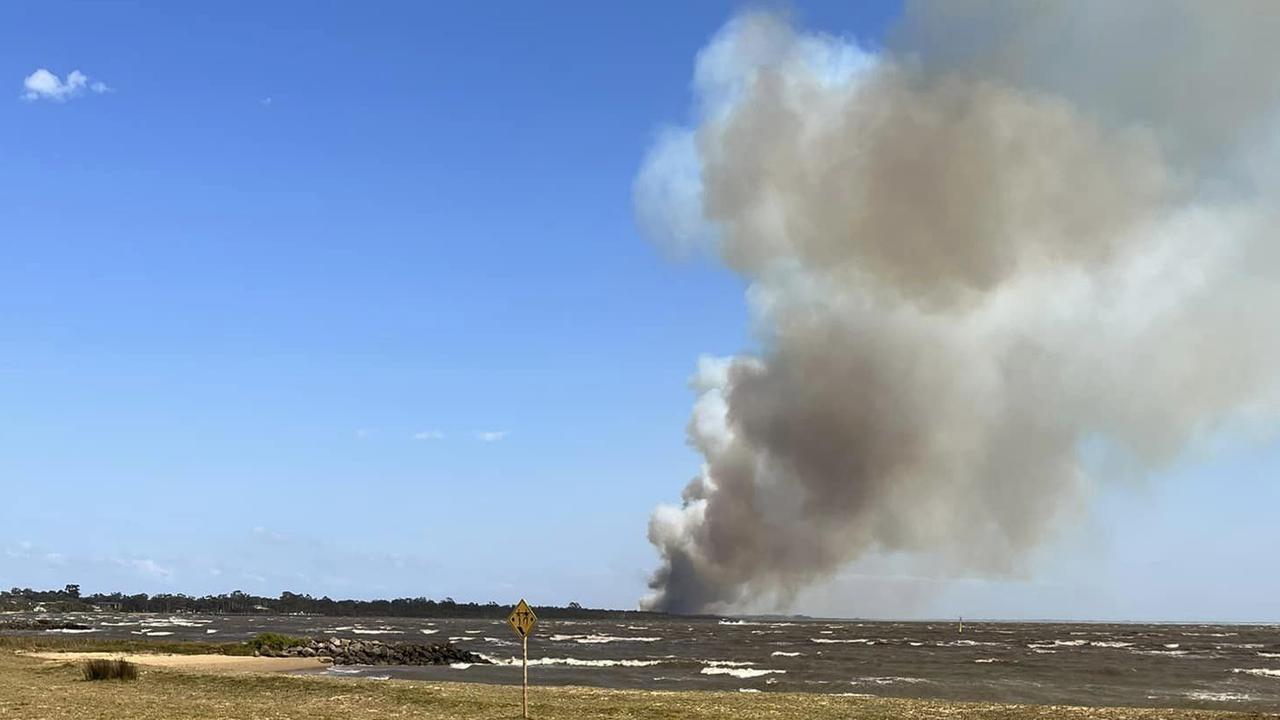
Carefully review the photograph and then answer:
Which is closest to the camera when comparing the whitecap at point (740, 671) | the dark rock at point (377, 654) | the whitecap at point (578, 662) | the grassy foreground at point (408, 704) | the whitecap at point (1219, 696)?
the grassy foreground at point (408, 704)

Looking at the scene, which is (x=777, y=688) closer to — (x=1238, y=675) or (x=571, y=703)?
(x=571, y=703)

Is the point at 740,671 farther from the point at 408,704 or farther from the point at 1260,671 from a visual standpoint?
the point at 1260,671

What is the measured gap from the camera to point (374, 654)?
79.2m

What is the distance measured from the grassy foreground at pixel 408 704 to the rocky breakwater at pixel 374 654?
113 feet

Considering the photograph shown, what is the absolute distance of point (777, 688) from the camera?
5256 centimetres

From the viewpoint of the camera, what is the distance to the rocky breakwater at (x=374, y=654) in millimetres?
77000

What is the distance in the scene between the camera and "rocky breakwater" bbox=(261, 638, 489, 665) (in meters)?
77.0

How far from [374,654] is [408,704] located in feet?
158

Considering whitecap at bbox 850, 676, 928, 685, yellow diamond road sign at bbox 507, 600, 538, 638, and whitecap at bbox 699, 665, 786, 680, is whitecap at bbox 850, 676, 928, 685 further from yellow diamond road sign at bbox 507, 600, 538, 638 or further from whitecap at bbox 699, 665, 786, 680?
yellow diamond road sign at bbox 507, 600, 538, 638

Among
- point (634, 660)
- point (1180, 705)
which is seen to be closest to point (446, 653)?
point (634, 660)

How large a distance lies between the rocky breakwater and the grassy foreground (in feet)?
113

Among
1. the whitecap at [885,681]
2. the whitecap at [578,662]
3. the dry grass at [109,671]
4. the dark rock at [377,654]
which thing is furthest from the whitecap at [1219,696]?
the dry grass at [109,671]

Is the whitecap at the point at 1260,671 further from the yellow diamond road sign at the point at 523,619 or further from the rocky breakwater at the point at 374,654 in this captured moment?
the yellow diamond road sign at the point at 523,619

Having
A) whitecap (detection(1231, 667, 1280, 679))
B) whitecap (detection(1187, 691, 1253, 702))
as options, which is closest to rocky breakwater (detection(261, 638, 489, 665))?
whitecap (detection(1187, 691, 1253, 702))
